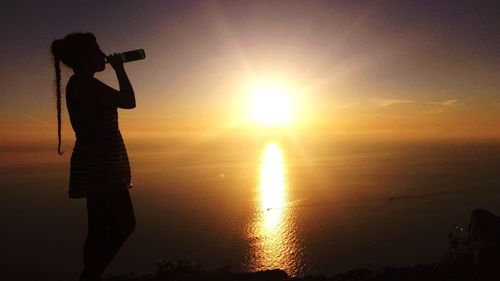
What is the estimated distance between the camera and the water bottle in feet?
11.4

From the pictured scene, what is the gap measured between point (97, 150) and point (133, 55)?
100 centimetres

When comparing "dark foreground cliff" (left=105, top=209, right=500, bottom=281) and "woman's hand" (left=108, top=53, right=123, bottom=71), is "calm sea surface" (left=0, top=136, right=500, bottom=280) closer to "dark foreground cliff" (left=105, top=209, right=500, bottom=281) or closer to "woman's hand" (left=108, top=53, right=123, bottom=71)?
"dark foreground cliff" (left=105, top=209, right=500, bottom=281)

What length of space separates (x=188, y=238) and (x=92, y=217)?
114 metres

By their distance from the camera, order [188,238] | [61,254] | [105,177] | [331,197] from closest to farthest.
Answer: [105,177] < [61,254] < [188,238] < [331,197]

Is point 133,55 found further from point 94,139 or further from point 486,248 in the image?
point 486,248

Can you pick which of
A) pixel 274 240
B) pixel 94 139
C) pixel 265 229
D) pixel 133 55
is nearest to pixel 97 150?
pixel 94 139

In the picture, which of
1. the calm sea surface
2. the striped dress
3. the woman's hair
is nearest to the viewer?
the striped dress

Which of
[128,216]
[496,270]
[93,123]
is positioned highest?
[93,123]

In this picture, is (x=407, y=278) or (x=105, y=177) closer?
(x=105, y=177)

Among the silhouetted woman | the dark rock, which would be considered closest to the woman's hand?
the silhouetted woman

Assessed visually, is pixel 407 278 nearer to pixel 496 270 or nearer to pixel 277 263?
pixel 496 270

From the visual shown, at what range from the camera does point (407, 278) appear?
7.18 m

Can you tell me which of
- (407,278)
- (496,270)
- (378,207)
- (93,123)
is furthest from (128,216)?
(378,207)

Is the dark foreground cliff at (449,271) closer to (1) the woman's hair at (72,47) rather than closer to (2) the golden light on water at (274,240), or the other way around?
(1) the woman's hair at (72,47)
